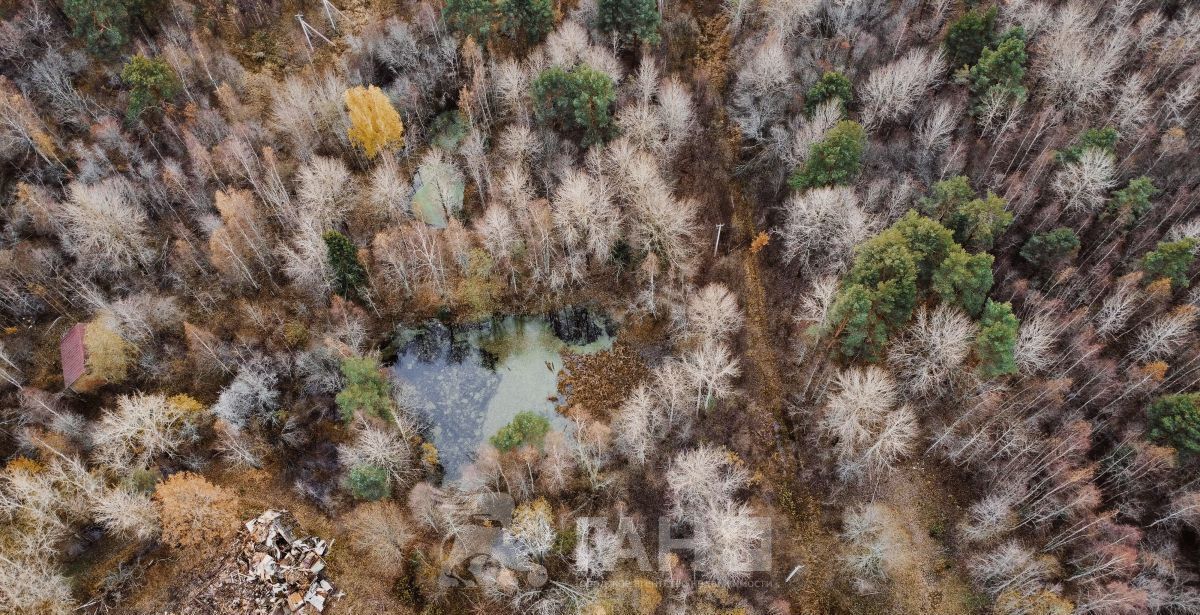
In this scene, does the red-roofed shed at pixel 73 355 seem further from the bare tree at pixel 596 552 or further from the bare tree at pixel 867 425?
the bare tree at pixel 867 425

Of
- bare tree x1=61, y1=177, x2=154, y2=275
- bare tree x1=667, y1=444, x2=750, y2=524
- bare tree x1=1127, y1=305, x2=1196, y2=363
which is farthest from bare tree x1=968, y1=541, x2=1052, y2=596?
bare tree x1=61, y1=177, x2=154, y2=275

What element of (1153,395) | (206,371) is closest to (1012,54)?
(1153,395)

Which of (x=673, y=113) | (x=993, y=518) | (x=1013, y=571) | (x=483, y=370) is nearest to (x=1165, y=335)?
(x=993, y=518)

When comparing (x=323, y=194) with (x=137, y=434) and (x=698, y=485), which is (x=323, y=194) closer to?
(x=137, y=434)

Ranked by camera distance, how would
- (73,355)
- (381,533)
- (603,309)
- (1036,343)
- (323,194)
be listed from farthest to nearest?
1. (603,309)
2. (323,194)
3. (73,355)
4. (1036,343)
5. (381,533)

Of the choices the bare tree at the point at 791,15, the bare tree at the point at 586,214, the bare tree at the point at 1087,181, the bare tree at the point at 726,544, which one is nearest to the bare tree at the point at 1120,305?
the bare tree at the point at 1087,181
